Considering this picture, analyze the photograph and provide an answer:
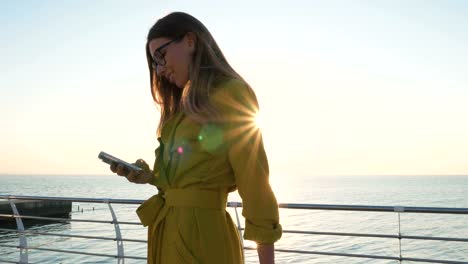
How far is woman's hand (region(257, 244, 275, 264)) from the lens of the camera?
1.42m

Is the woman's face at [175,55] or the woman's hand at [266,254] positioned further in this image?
the woman's face at [175,55]

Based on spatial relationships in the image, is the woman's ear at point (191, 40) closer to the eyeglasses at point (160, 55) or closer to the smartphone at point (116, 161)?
the eyeglasses at point (160, 55)

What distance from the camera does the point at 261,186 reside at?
1430 millimetres

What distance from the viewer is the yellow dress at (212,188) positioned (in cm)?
143

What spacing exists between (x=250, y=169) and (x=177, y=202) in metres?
0.26

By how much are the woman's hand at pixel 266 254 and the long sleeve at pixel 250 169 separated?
2 centimetres

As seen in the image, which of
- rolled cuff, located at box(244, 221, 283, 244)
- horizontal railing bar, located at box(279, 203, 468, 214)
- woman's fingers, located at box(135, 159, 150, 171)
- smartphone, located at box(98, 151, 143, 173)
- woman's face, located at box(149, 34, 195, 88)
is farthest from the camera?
horizontal railing bar, located at box(279, 203, 468, 214)

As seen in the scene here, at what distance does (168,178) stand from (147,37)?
454 millimetres

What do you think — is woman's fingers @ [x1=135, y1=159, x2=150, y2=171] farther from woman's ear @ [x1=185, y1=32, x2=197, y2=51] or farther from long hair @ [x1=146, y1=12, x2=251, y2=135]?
woman's ear @ [x1=185, y1=32, x2=197, y2=51]

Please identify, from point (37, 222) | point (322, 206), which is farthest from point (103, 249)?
point (322, 206)

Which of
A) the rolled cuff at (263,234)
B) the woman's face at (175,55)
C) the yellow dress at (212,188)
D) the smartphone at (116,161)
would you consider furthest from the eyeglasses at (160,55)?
the rolled cuff at (263,234)

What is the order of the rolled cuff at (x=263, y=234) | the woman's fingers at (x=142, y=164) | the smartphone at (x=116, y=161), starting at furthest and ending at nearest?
the woman's fingers at (x=142, y=164), the smartphone at (x=116, y=161), the rolled cuff at (x=263, y=234)

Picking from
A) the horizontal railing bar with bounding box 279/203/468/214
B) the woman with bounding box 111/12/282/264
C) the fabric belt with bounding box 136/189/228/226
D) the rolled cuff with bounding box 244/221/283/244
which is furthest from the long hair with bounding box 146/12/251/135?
the horizontal railing bar with bounding box 279/203/468/214

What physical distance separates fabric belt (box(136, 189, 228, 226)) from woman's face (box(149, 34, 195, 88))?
0.34m
